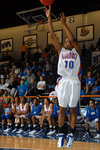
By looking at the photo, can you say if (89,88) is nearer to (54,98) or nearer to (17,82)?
(54,98)

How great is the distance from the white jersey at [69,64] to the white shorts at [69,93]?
0.14m

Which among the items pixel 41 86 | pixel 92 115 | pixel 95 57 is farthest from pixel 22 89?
pixel 95 57

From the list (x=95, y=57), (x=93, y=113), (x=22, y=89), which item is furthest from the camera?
(x=95, y=57)

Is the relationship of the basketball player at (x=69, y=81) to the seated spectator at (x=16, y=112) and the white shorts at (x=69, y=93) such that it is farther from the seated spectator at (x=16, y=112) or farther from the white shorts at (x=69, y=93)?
the seated spectator at (x=16, y=112)

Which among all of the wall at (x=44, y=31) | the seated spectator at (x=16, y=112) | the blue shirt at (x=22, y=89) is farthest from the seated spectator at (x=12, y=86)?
the wall at (x=44, y=31)

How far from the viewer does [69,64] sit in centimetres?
466

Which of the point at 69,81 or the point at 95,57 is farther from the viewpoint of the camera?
the point at 95,57

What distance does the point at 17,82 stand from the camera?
12938mm

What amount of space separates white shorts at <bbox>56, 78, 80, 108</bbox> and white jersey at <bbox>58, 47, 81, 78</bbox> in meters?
0.14

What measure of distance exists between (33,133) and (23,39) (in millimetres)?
12899

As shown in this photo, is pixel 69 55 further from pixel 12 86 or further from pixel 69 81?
pixel 12 86

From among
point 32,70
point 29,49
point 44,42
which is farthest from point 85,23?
point 32,70

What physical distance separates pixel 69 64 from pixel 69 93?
0.53m

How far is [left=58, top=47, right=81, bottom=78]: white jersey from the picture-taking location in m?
4.65
